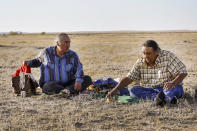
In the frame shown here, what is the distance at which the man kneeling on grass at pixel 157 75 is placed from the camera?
233 inches

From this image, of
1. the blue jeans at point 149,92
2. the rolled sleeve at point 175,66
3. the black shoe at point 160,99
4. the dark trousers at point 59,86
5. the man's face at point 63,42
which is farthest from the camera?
the dark trousers at point 59,86

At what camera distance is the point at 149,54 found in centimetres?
595

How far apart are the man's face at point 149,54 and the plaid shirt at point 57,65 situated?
1.50m

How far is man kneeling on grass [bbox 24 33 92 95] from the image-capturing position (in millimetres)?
6770

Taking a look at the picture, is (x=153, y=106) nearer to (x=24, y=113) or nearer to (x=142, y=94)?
(x=142, y=94)

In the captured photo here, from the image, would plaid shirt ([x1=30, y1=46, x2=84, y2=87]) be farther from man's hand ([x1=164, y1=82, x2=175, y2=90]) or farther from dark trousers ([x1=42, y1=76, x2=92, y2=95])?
man's hand ([x1=164, y1=82, x2=175, y2=90])

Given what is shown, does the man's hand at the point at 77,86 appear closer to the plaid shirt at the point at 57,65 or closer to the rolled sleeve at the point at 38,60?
the plaid shirt at the point at 57,65

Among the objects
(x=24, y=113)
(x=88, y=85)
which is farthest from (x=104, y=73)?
(x=24, y=113)

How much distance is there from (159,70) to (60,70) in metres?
2.04

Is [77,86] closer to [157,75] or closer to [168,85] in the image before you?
[157,75]

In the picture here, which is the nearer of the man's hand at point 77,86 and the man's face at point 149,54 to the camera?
the man's face at point 149,54

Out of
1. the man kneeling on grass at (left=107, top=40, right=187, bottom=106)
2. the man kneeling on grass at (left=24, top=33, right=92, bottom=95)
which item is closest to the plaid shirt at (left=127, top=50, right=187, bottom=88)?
the man kneeling on grass at (left=107, top=40, right=187, bottom=106)

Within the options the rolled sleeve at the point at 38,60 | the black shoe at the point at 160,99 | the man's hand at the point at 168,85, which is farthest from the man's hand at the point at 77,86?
the man's hand at the point at 168,85

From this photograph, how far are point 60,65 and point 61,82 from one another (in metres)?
0.37
